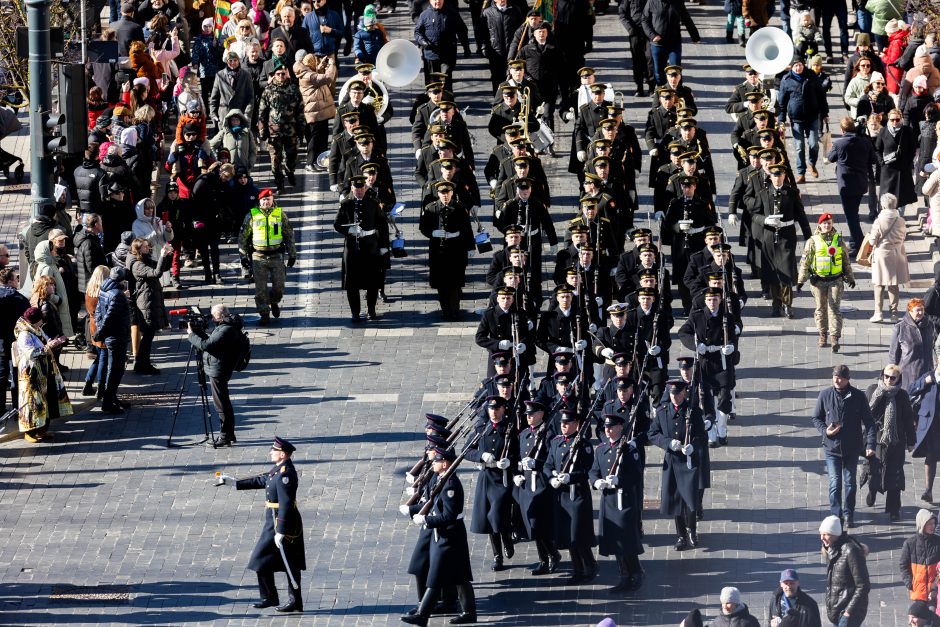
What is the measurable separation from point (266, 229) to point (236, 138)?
11.4 ft

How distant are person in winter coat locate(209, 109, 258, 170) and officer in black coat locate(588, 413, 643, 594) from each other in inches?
399

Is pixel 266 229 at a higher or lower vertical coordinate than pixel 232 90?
lower

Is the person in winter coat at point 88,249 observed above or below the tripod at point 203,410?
above

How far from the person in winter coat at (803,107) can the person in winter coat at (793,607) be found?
1289cm

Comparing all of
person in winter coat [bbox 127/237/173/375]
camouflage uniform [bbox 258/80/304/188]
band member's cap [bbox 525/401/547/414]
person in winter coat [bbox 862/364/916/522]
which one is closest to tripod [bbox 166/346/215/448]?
person in winter coat [bbox 127/237/173/375]

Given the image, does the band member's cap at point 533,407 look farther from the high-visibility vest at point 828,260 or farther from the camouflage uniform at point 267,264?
the camouflage uniform at point 267,264

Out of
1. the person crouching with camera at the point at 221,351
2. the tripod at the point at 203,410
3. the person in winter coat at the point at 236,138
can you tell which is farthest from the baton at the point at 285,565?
the person in winter coat at the point at 236,138

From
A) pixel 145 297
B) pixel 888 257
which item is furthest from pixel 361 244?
pixel 888 257

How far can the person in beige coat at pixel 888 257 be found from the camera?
25.4m

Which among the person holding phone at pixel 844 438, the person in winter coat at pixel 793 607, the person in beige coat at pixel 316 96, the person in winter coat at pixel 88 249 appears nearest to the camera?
the person in winter coat at pixel 793 607

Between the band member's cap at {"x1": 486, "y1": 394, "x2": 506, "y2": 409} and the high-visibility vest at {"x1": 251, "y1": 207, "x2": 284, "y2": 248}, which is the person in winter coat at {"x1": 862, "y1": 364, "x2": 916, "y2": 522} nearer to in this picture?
the band member's cap at {"x1": 486, "y1": 394, "x2": 506, "y2": 409}

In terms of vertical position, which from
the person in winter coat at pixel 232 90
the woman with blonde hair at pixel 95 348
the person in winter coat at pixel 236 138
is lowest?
the woman with blonde hair at pixel 95 348

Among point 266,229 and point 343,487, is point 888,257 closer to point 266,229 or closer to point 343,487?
point 266,229

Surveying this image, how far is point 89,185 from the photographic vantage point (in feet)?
85.2
